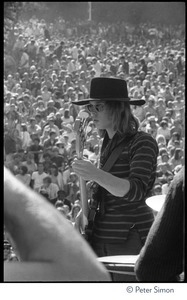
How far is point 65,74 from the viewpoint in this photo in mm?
2877

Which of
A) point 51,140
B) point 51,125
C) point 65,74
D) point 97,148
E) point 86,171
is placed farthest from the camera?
point 51,125

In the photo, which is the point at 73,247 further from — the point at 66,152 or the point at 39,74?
the point at 66,152

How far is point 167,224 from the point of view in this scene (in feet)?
4.42

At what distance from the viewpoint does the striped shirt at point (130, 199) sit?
206 centimetres

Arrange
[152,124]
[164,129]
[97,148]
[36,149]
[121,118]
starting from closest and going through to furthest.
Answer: [121,118] < [97,148] < [36,149] < [152,124] < [164,129]

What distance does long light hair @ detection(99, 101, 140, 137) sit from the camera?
2154 mm

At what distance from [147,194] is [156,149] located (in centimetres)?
15

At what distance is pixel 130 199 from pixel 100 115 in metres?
0.32

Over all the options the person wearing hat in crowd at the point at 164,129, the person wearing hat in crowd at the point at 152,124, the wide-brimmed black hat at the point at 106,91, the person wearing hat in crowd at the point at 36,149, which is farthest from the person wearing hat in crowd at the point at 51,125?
the wide-brimmed black hat at the point at 106,91

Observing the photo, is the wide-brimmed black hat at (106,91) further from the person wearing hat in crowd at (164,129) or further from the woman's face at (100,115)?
the person wearing hat in crowd at (164,129)

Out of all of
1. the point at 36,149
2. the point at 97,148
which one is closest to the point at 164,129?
the point at 36,149

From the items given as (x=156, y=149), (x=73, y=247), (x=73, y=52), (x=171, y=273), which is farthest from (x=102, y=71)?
(x=73, y=247)

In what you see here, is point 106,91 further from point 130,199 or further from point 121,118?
point 130,199

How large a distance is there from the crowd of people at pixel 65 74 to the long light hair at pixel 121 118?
11cm
